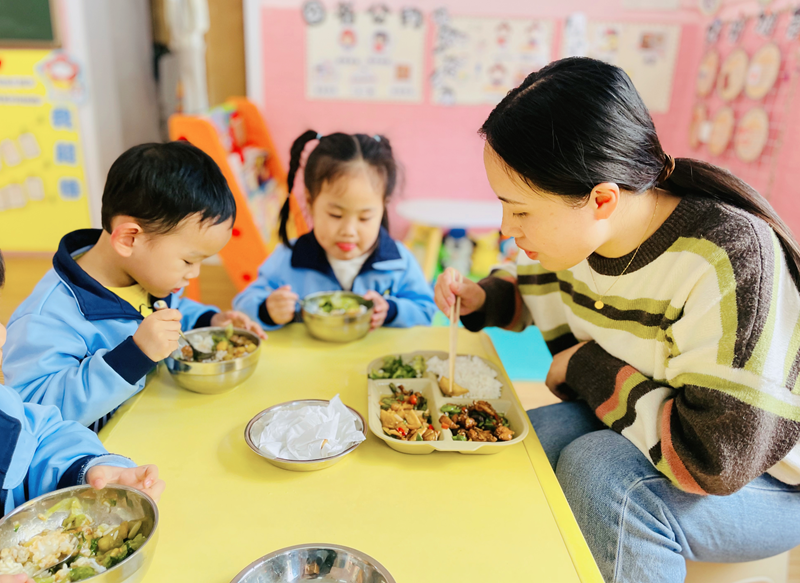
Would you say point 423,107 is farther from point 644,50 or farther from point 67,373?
point 67,373

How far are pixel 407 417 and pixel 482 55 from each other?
3.35 meters

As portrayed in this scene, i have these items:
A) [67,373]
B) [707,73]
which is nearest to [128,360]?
[67,373]

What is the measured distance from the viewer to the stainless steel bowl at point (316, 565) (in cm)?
68

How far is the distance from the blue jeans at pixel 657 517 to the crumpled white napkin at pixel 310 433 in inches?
16.3

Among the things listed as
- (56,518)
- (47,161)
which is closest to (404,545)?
(56,518)

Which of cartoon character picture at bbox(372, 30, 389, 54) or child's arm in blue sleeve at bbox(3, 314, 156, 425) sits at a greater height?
cartoon character picture at bbox(372, 30, 389, 54)

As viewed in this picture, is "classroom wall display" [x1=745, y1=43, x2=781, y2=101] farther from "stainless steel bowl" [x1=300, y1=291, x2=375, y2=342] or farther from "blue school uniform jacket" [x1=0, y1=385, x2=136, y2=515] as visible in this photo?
"blue school uniform jacket" [x1=0, y1=385, x2=136, y2=515]

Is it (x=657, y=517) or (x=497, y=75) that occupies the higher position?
(x=497, y=75)

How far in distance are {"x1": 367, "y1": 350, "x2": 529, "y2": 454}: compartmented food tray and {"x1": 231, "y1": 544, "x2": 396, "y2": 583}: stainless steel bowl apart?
8.7 inches

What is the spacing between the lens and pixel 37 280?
11.8 ft

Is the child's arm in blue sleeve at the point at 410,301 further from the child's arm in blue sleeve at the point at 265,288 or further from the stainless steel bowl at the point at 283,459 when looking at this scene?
the stainless steel bowl at the point at 283,459

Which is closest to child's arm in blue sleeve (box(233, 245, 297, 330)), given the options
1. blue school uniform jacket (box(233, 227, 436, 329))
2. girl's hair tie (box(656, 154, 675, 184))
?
blue school uniform jacket (box(233, 227, 436, 329))

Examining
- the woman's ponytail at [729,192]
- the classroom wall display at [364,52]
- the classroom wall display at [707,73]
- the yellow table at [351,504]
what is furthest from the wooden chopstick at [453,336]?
the classroom wall display at [707,73]

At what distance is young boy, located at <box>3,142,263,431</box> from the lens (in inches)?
38.1
